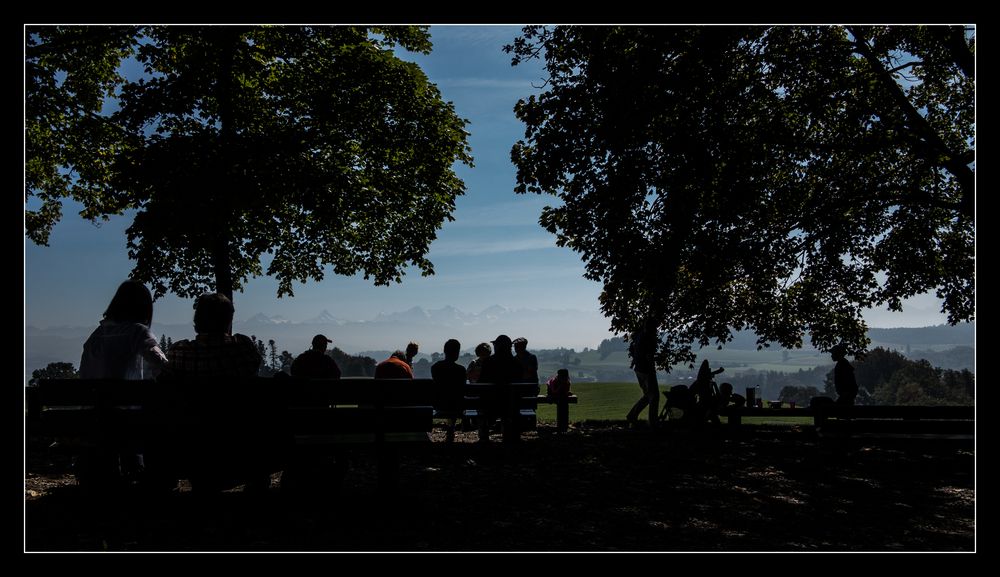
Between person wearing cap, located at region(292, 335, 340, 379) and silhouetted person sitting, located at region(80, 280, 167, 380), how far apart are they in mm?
3870

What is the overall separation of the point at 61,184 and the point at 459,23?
17.8 m

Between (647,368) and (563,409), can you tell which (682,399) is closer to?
(647,368)

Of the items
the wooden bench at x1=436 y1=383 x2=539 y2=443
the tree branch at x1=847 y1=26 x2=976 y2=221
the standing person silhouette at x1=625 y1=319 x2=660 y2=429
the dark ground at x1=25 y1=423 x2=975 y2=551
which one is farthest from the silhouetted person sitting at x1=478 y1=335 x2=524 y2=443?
the tree branch at x1=847 y1=26 x2=976 y2=221

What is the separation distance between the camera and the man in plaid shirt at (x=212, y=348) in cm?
560

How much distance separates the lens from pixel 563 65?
574 inches

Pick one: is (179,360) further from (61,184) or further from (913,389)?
(913,389)

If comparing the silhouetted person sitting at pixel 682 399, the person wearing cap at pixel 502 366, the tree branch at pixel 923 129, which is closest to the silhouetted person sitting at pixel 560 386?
the silhouetted person sitting at pixel 682 399

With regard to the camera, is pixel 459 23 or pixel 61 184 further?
pixel 61 184

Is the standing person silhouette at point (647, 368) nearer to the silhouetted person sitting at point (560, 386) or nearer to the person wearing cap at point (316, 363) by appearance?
the silhouetted person sitting at point (560, 386)

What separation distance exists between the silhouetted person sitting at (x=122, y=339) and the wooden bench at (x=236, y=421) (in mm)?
363

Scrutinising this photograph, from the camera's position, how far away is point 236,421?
569cm

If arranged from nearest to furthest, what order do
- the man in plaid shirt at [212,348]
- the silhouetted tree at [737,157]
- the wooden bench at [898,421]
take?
the man in plaid shirt at [212,348]
the wooden bench at [898,421]
the silhouetted tree at [737,157]
